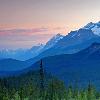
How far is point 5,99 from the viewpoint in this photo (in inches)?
7589
